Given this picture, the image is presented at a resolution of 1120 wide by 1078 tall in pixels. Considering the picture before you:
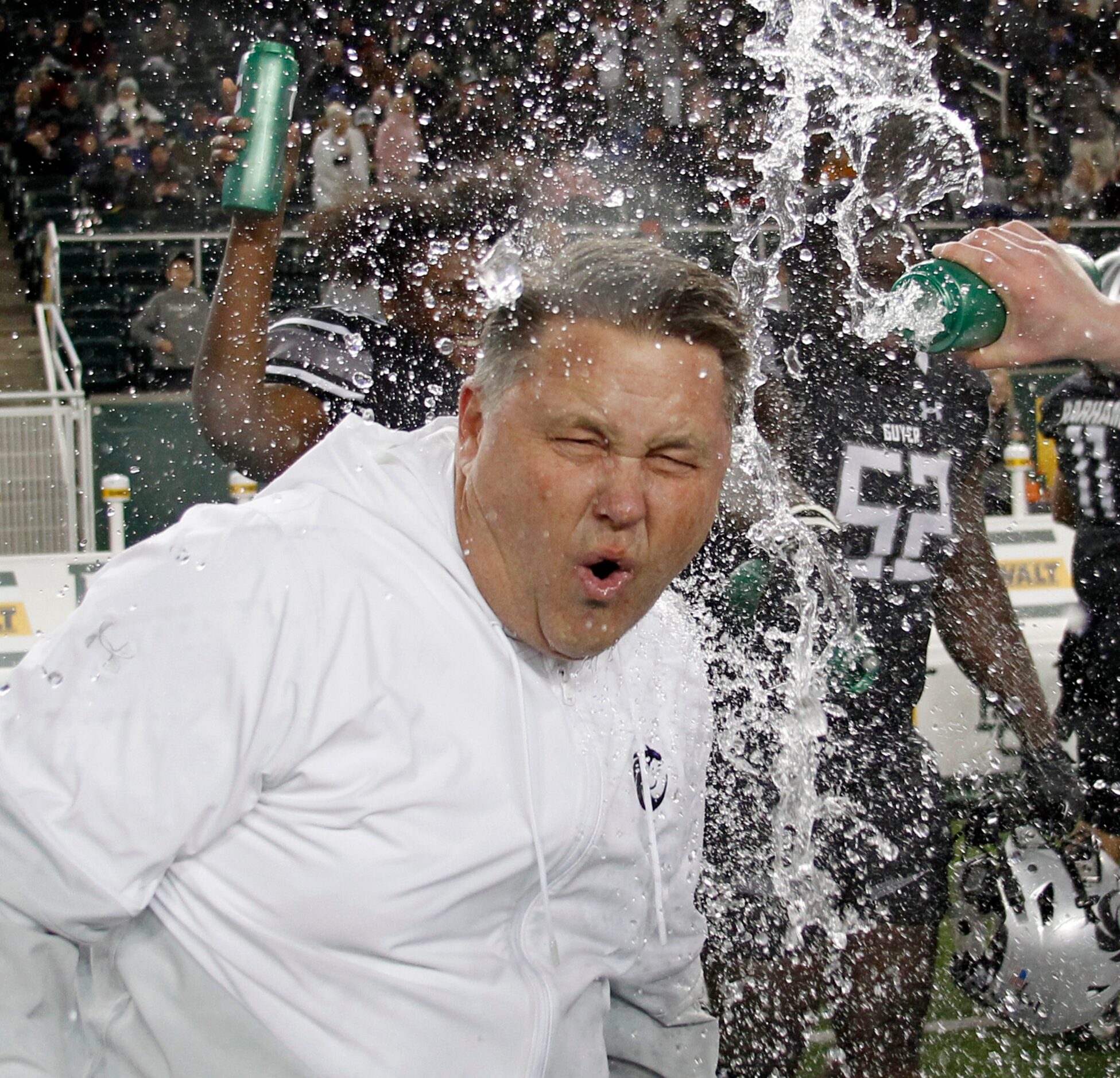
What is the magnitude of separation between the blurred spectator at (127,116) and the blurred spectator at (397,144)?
103 inches

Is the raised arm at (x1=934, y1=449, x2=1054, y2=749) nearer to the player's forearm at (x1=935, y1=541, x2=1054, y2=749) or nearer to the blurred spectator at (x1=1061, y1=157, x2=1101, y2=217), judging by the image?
the player's forearm at (x1=935, y1=541, x2=1054, y2=749)

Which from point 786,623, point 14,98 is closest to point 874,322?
point 786,623

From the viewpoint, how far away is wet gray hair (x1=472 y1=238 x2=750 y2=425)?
5.07 feet

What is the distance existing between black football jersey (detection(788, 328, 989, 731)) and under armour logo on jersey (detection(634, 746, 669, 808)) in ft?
3.81

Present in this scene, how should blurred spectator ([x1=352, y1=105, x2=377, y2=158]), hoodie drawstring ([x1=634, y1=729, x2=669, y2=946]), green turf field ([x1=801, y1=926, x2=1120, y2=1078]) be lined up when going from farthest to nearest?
blurred spectator ([x1=352, y1=105, x2=377, y2=158]), green turf field ([x1=801, y1=926, x2=1120, y2=1078]), hoodie drawstring ([x1=634, y1=729, x2=669, y2=946])

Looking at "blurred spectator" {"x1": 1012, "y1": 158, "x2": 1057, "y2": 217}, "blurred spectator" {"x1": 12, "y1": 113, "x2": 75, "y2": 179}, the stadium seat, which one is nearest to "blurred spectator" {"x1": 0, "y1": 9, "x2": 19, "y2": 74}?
"blurred spectator" {"x1": 12, "y1": 113, "x2": 75, "y2": 179}

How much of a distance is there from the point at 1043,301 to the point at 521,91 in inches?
385

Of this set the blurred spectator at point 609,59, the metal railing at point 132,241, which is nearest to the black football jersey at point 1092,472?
the metal railing at point 132,241

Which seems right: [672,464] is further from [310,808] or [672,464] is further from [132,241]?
[132,241]

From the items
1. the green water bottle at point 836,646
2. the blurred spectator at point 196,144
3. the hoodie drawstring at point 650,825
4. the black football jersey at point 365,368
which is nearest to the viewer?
the hoodie drawstring at point 650,825

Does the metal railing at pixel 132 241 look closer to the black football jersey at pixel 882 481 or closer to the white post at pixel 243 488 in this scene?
the white post at pixel 243 488

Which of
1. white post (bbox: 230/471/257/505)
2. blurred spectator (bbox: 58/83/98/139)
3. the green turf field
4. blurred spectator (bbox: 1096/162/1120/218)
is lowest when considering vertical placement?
the green turf field

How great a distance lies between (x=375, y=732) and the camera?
4.82 feet

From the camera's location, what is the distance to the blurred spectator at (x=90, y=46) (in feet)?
39.0
